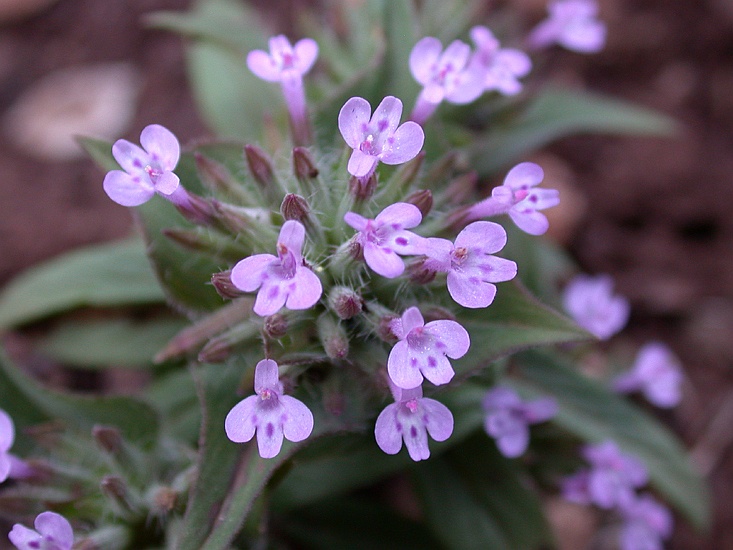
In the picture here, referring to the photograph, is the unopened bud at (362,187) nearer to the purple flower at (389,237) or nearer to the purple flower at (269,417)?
the purple flower at (389,237)

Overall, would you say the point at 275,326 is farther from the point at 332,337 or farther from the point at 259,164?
the point at 259,164

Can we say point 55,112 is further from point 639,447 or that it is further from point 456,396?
point 639,447

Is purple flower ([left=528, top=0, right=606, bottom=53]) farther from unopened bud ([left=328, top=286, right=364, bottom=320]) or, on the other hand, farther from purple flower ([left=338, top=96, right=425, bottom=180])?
unopened bud ([left=328, top=286, right=364, bottom=320])

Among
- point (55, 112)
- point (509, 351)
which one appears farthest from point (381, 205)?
point (55, 112)

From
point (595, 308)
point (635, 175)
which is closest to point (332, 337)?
point (595, 308)

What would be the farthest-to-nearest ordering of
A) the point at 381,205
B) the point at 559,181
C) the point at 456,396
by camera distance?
the point at 559,181, the point at 456,396, the point at 381,205
